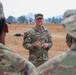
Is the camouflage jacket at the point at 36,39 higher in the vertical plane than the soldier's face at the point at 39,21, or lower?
lower

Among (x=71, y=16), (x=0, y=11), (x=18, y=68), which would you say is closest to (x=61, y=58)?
(x=71, y=16)

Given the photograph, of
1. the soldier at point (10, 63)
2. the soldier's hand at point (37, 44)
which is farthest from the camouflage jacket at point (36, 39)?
the soldier at point (10, 63)

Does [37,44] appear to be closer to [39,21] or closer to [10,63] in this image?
[39,21]

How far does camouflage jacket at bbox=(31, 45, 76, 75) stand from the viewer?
2965 millimetres

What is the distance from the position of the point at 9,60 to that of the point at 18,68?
4.2 inches

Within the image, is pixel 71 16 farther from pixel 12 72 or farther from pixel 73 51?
pixel 12 72

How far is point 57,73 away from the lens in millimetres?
2971

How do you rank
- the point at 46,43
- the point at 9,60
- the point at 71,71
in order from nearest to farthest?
the point at 71,71 < the point at 9,60 < the point at 46,43

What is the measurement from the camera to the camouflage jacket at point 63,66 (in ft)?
9.73

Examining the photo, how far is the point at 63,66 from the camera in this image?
298 centimetres


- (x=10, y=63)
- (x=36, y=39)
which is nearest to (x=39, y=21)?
(x=36, y=39)

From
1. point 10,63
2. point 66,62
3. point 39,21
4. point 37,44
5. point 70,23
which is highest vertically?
point 70,23

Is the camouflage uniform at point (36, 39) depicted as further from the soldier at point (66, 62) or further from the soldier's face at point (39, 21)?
the soldier at point (66, 62)

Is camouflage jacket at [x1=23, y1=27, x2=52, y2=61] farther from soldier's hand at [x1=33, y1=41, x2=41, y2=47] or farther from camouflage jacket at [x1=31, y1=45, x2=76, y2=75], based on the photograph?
camouflage jacket at [x1=31, y1=45, x2=76, y2=75]
